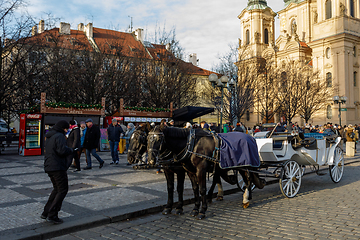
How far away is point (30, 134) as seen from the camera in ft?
56.9

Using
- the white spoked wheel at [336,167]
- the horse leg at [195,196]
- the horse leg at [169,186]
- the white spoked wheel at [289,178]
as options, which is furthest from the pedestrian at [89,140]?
the white spoked wheel at [336,167]

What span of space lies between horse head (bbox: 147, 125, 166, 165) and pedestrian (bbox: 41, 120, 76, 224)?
4.91ft

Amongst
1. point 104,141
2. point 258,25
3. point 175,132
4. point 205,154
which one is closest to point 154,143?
point 175,132

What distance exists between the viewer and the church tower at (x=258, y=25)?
63062 mm

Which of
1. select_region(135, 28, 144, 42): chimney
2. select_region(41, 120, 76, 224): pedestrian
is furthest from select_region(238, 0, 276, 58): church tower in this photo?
select_region(41, 120, 76, 224): pedestrian

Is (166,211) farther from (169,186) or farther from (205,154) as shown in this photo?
(205,154)

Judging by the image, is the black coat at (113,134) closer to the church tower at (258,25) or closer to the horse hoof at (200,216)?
the horse hoof at (200,216)

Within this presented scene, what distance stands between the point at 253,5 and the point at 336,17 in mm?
22112

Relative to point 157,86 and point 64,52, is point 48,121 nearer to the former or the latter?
point 64,52

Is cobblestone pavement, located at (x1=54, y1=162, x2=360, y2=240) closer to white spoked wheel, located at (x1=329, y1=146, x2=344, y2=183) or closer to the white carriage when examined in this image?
the white carriage

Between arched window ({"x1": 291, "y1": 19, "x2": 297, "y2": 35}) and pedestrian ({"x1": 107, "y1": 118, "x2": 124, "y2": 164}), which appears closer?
pedestrian ({"x1": 107, "y1": 118, "x2": 124, "y2": 164})

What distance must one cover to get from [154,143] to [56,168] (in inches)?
70.7

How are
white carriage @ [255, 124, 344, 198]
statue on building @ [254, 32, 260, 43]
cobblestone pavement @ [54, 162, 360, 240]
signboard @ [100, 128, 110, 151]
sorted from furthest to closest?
1. statue on building @ [254, 32, 260, 43]
2. signboard @ [100, 128, 110, 151]
3. white carriage @ [255, 124, 344, 198]
4. cobblestone pavement @ [54, 162, 360, 240]

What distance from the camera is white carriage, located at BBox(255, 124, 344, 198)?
25.3 feet
